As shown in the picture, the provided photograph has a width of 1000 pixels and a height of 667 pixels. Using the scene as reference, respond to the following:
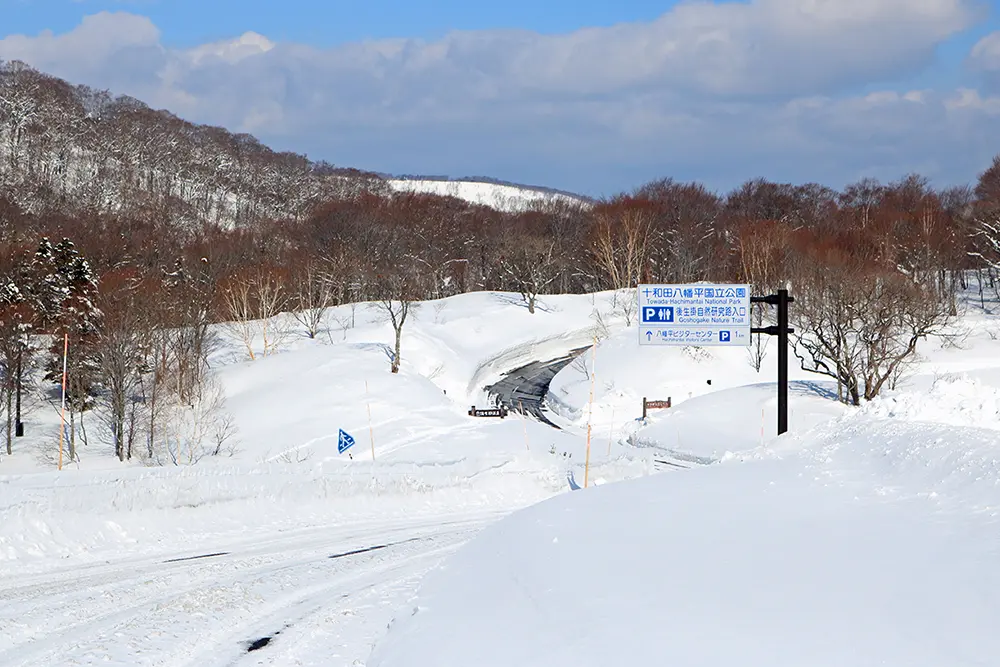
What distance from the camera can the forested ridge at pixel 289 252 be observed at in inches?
1817

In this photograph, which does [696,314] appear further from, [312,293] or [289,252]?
[289,252]

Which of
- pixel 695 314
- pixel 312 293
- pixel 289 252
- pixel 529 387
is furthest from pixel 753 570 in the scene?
pixel 289 252

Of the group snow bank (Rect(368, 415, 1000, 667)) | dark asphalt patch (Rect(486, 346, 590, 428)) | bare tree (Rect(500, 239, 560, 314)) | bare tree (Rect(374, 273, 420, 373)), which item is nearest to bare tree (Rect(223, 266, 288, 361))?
bare tree (Rect(374, 273, 420, 373))

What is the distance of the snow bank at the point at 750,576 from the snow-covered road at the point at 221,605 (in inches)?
34.7

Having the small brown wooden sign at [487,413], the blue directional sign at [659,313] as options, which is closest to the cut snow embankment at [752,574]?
the blue directional sign at [659,313]

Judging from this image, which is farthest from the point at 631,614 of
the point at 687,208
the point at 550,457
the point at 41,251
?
the point at 687,208

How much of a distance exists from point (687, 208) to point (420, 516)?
97.0 metres

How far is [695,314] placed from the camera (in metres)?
28.3

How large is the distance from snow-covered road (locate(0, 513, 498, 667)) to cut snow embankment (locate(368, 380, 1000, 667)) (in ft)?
2.87

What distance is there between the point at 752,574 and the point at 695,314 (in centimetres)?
2040

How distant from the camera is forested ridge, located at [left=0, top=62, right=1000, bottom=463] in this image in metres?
46.2

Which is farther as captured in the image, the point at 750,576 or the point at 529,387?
the point at 529,387

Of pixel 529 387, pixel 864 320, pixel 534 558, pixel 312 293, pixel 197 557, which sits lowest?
pixel 529 387

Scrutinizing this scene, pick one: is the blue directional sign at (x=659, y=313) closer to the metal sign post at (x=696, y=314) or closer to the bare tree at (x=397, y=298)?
the metal sign post at (x=696, y=314)
